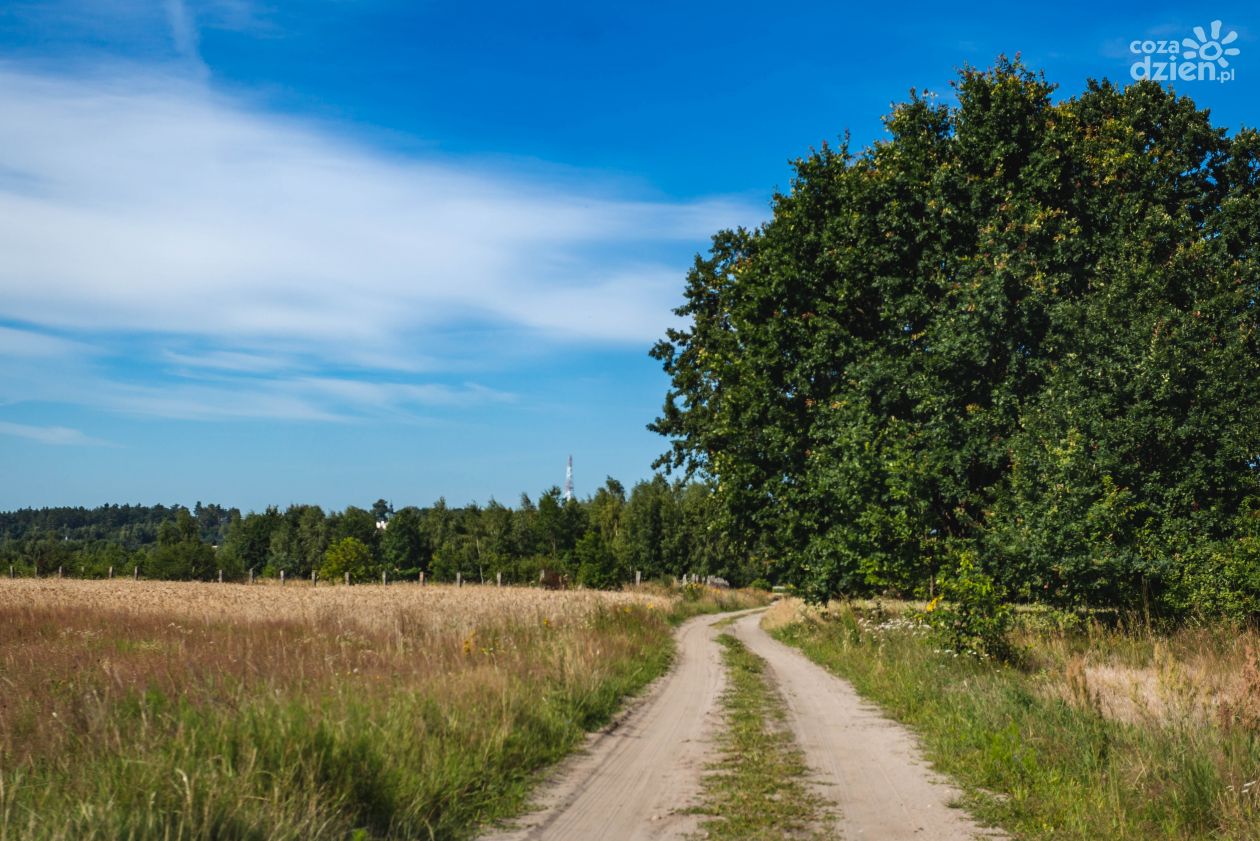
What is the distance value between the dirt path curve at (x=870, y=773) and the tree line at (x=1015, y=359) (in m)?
5.38

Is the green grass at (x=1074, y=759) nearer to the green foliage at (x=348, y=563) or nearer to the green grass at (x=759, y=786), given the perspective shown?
the green grass at (x=759, y=786)

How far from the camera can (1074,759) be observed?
8.78 metres

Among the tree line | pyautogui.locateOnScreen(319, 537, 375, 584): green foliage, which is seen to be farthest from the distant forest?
the tree line

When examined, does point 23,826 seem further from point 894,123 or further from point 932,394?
point 894,123

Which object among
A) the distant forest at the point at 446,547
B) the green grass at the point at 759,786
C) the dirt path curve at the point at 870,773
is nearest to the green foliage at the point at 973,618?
the dirt path curve at the point at 870,773

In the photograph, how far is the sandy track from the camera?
7136mm

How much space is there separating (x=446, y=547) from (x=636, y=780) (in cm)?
9739

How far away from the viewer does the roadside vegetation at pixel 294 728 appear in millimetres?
5820

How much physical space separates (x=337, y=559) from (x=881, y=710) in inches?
3385

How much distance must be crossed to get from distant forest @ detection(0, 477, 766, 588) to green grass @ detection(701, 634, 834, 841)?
6115 centimetres

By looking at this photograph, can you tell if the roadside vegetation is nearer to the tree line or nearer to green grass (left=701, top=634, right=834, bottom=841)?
green grass (left=701, top=634, right=834, bottom=841)

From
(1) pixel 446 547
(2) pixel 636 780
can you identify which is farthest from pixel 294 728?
(1) pixel 446 547

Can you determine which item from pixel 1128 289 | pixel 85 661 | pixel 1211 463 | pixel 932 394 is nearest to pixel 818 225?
pixel 932 394

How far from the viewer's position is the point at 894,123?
86.9 ft
